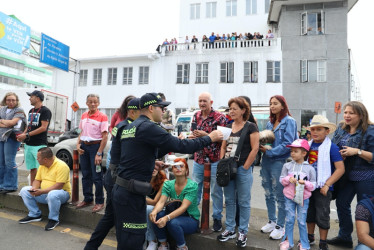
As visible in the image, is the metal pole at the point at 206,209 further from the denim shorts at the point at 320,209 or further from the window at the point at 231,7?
the window at the point at 231,7

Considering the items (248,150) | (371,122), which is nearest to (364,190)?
(371,122)

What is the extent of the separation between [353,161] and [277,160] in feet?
2.85

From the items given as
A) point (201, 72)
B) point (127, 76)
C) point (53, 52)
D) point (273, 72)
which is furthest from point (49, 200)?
point (127, 76)

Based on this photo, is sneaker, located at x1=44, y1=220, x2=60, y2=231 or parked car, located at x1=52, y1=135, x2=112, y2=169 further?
parked car, located at x1=52, y1=135, x2=112, y2=169

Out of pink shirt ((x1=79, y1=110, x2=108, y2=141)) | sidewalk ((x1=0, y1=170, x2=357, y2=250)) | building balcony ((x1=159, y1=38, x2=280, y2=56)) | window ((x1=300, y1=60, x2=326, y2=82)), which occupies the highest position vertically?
building balcony ((x1=159, y1=38, x2=280, y2=56))

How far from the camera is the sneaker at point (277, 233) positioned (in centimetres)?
337

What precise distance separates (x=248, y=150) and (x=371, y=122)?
151 cm

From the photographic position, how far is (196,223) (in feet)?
11.5

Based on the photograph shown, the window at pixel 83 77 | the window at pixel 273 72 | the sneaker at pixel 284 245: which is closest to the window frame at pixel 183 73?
the window at pixel 273 72

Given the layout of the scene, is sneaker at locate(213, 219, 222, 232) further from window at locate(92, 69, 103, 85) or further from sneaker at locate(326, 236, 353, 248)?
window at locate(92, 69, 103, 85)

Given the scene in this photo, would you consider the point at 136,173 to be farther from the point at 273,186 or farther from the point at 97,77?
the point at 97,77

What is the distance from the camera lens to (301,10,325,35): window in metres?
18.5

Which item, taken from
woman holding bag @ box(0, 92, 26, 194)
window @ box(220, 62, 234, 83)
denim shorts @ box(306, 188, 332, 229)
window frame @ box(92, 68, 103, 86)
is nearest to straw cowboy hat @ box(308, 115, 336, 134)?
denim shorts @ box(306, 188, 332, 229)

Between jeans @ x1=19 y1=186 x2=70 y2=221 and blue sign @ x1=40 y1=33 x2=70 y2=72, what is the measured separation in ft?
47.5
